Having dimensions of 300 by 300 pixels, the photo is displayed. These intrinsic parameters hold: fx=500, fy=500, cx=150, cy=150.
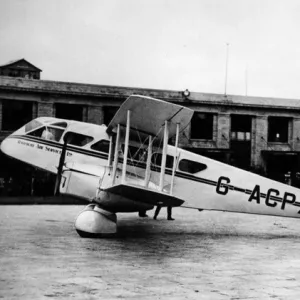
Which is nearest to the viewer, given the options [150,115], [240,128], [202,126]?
[150,115]

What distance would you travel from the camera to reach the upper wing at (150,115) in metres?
10.3

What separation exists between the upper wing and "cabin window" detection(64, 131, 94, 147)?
83 cm

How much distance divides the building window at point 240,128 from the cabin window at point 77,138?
24.5m

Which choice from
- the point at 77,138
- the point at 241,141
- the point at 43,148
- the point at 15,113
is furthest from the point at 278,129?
the point at 43,148

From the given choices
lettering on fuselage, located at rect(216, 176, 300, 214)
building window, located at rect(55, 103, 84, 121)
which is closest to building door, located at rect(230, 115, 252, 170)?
building window, located at rect(55, 103, 84, 121)

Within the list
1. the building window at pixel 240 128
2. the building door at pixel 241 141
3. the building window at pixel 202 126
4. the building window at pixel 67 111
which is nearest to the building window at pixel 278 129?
the building door at pixel 241 141

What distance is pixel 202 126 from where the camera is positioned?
118ft

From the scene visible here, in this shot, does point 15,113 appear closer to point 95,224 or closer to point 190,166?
point 190,166

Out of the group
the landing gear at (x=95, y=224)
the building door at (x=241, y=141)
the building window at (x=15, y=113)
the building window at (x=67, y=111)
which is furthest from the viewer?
the building door at (x=241, y=141)

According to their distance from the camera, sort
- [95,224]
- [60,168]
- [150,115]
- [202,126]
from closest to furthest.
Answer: [150,115] < [95,224] < [60,168] < [202,126]

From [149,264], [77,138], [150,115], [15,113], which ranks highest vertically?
[15,113]

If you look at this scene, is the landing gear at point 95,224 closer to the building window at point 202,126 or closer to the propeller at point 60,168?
the propeller at point 60,168

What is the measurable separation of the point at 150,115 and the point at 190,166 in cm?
310

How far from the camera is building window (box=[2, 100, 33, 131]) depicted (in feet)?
107
